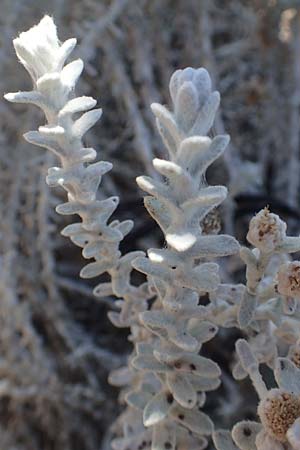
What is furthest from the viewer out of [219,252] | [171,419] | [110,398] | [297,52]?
[297,52]

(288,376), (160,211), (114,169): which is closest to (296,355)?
(288,376)

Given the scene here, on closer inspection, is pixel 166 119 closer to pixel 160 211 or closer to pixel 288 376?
pixel 160 211

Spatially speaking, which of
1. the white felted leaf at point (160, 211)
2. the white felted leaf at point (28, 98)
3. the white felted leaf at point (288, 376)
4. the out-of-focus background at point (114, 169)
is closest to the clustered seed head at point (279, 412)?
the white felted leaf at point (288, 376)

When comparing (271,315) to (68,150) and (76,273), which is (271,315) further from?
(76,273)

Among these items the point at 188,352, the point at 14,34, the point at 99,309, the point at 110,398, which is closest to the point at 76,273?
the point at 99,309

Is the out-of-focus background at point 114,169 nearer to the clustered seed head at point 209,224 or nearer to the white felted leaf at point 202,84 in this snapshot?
the clustered seed head at point 209,224
